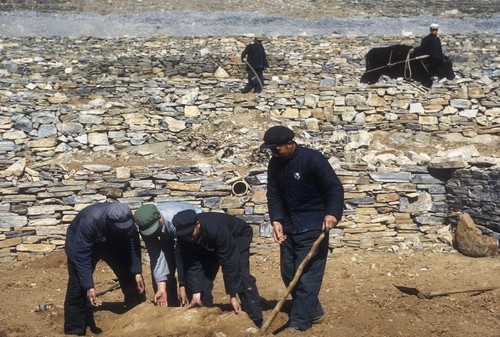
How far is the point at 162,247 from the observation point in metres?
5.15

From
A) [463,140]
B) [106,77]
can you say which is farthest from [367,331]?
[106,77]

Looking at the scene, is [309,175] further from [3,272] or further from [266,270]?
[3,272]

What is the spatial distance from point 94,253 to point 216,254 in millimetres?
1108

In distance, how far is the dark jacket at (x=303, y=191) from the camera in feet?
16.4

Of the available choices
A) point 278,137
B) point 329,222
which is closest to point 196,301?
point 329,222

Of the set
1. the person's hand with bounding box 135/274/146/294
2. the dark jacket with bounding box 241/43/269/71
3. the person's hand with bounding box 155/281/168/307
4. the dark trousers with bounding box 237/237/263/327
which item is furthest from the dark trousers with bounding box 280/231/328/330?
the dark jacket with bounding box 241/43/269/71

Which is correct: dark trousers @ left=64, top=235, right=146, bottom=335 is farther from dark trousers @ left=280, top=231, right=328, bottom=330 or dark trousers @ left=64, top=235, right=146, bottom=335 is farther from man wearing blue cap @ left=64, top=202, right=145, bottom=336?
dark trousers @ left=280, top=231, right=328, bottom=330

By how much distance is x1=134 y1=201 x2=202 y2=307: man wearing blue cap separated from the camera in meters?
4.87

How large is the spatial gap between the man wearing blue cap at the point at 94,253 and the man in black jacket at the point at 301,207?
1293 mm

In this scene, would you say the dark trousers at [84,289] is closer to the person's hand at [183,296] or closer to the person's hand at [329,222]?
the person's hand at [183,296]

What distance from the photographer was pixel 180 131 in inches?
441

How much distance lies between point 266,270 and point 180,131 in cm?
471

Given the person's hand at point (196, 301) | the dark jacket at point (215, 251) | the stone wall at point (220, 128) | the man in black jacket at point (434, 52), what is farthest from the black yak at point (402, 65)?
the person's hand at point (196, 301)

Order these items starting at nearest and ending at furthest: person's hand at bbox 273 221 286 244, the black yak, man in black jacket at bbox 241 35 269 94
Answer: person's hand at bbox 273 221 286 244
the black yak
man in black jacket at bbox 241 35 269 94
